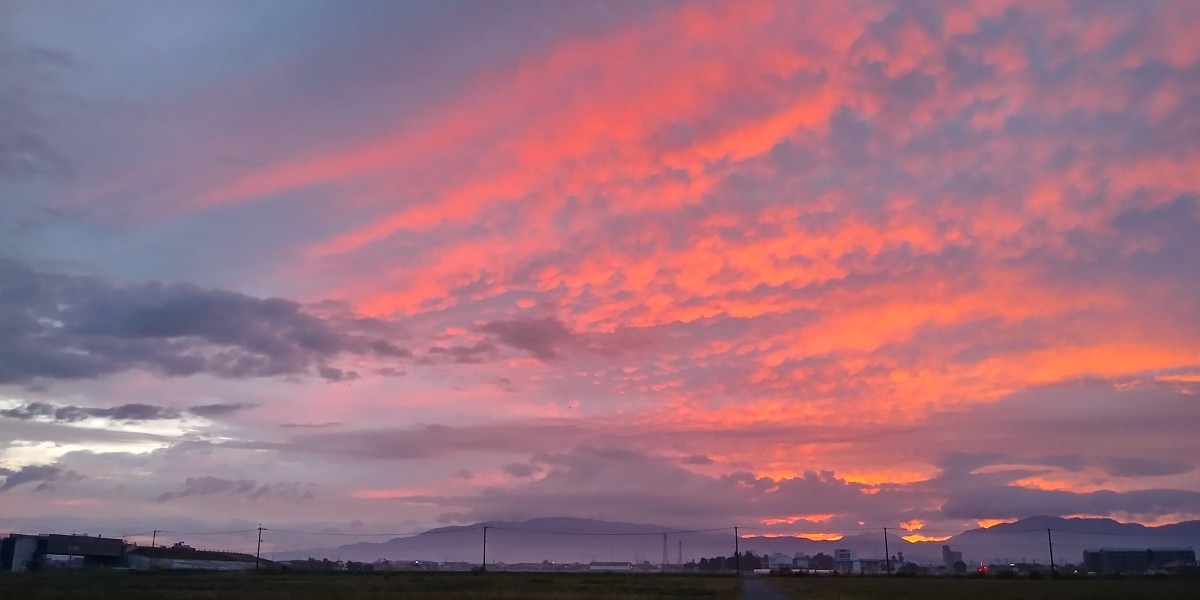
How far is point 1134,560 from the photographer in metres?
148

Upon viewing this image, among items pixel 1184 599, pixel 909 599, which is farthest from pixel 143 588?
pixel 1184 599

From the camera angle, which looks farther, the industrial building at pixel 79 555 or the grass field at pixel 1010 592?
the industrial building at pixel 79 555

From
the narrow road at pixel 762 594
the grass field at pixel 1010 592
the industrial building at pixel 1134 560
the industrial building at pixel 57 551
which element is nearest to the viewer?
the grass field at pixel 1010 592

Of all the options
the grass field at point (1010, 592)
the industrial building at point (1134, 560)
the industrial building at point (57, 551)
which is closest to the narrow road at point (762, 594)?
the grass field at point (1010, 592)

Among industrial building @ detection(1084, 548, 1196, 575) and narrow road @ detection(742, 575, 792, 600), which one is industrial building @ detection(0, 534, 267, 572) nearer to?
narrow road @ detection(742, 575, 792, 600)

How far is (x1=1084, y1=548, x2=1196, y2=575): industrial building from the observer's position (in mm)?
142625

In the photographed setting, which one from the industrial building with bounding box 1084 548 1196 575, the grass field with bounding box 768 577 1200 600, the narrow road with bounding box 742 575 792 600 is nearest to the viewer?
the grass field with bounding box 768 577 1200 600

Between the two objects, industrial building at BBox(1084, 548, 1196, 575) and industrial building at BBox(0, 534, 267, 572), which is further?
industrial building at BBox(1084, 548, 1196, 575)

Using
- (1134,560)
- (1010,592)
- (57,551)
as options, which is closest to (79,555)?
(57,551)

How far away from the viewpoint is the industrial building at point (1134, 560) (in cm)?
14262

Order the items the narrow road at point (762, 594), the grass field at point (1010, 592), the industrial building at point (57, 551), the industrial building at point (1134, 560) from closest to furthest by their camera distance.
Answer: the grass field at point (1010, 592) < the narrow road at point (762, 594) < the industrial building at point (57, 551) < the industrial building at point (1134, 560)

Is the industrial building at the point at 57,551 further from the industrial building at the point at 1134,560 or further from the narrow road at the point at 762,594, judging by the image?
the industrial building at the point at 1134,560

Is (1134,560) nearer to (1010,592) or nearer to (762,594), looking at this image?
(1010,592)

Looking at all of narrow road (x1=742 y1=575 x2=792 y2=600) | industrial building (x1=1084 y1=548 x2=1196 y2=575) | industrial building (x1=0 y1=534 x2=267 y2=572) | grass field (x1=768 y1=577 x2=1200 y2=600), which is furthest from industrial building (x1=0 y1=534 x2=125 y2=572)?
industrial building (x1=1084 y1=548 x2=1196 y2=575)
